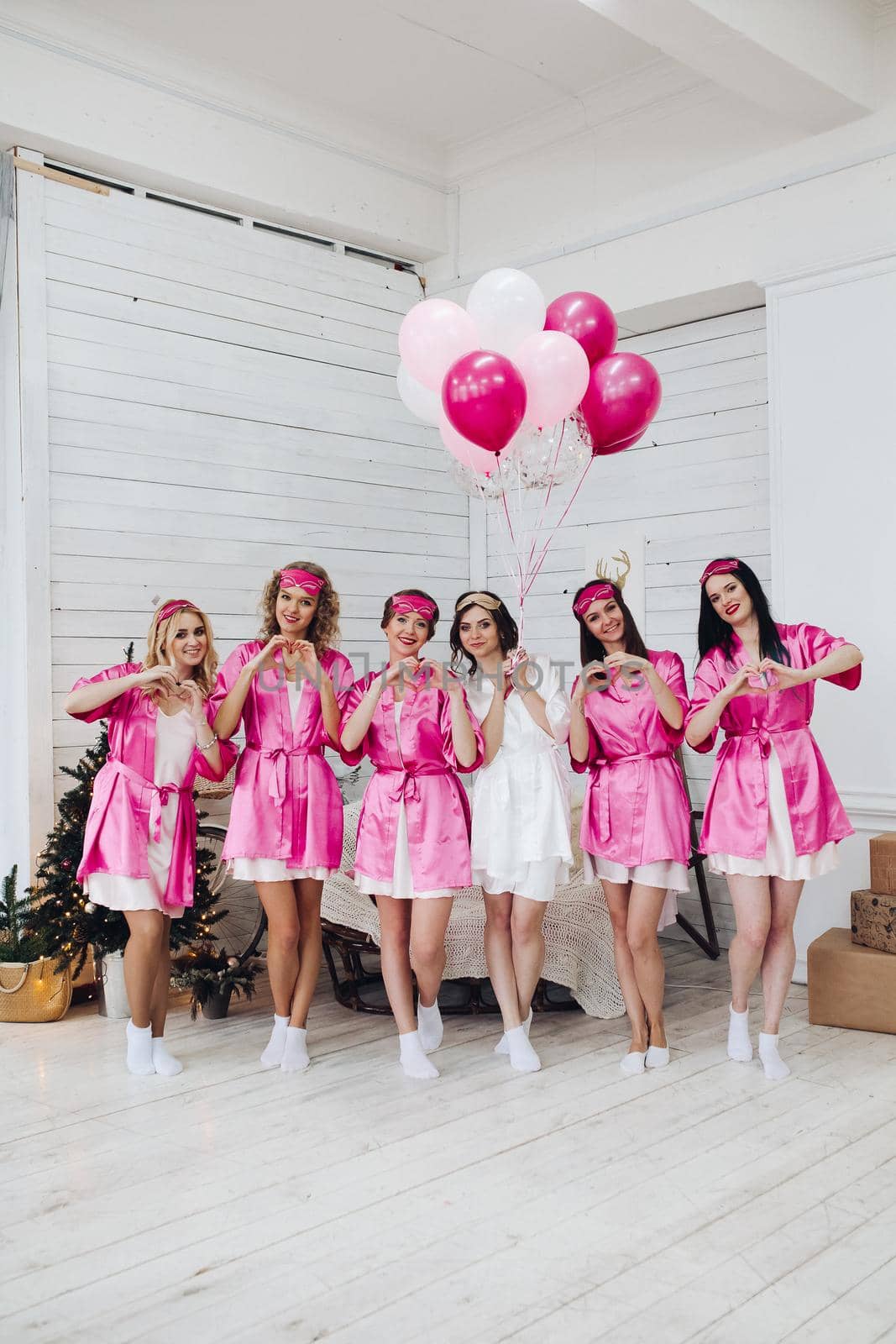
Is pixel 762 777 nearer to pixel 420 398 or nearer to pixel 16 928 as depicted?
pixel 420 398

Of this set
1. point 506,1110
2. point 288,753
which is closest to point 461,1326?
point 506,1110

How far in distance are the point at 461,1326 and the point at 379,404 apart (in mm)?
4331

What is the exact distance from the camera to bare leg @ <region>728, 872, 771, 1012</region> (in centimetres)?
344

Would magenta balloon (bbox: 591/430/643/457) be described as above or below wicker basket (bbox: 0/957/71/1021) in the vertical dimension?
above

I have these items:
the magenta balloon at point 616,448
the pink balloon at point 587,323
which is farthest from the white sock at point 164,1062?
the pink balloon at point 587,323

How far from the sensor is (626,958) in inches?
137

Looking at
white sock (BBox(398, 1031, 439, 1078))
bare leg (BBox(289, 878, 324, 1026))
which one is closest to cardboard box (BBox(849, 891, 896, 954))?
white sock (BBox(398, 1031, 439, 1078))

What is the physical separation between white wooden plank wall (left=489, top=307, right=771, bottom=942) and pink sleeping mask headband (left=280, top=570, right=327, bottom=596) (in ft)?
7.27

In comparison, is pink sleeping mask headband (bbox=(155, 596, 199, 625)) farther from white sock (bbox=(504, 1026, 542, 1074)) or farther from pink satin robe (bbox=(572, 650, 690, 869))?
white sock (bbox=(504, 1026, 542, 1074))

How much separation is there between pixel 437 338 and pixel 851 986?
243 centimetres

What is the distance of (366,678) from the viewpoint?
11.7ft

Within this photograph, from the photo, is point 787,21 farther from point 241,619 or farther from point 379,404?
point 241,619

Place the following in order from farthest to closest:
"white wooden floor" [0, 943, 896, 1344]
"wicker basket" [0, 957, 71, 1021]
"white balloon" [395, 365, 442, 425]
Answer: "wicker basket" [0, 957, 71, 1021] < "white balloon" [395, 365, 442, 425] < "white wooden floor" [0, 943, 896, 1344]

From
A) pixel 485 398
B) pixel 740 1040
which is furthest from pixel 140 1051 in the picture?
pixel 485 398
